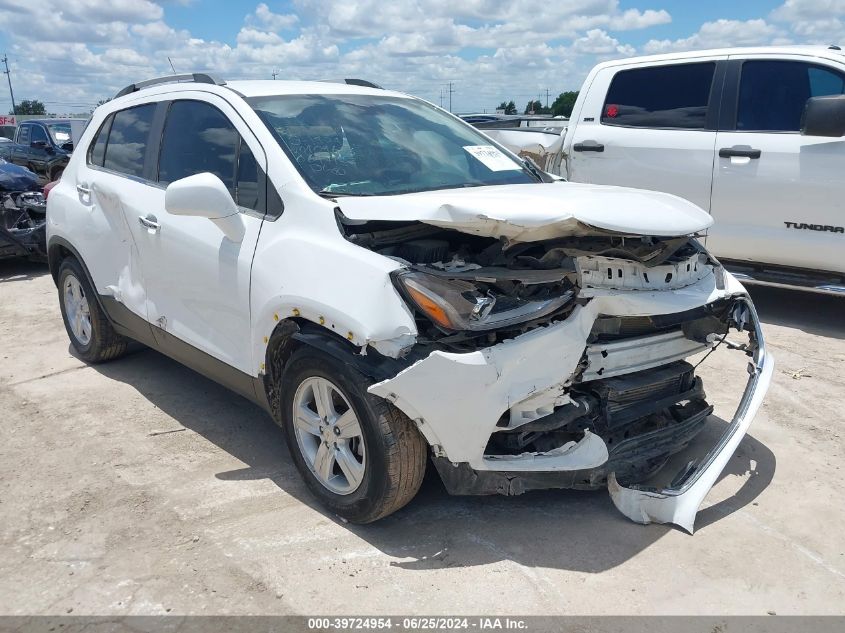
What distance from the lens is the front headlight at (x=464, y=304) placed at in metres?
2.76

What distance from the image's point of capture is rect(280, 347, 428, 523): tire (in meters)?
2.86

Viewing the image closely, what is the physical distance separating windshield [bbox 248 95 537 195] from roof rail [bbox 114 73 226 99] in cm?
48

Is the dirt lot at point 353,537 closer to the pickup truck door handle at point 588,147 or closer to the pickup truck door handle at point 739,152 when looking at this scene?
the pickup truck door handle at point 739,152

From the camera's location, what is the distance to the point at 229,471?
3783mm

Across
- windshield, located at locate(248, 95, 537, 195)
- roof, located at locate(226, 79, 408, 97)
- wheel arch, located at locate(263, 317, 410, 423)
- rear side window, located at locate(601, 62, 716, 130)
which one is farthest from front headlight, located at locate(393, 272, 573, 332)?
rear side window, located at locate(601, 62, 716, 130)

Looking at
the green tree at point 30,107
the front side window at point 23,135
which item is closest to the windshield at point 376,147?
the front side window at point 23,135

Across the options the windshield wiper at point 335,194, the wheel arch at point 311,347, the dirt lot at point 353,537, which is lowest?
the dirt lot at point 353,537

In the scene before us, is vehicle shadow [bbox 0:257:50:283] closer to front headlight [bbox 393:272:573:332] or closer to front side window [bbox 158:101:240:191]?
front side window [bbox 158:101:240:191]

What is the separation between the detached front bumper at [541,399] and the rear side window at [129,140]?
2663 millimetres

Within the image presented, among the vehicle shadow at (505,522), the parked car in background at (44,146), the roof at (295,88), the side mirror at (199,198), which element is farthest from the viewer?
the parked car in background at (44,146)

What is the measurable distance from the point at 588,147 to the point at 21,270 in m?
7.15

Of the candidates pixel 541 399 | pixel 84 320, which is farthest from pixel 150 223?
pixel 541 399

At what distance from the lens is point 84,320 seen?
17.5ft

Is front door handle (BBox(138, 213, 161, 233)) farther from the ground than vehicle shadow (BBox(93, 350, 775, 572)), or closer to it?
farther from the ground
